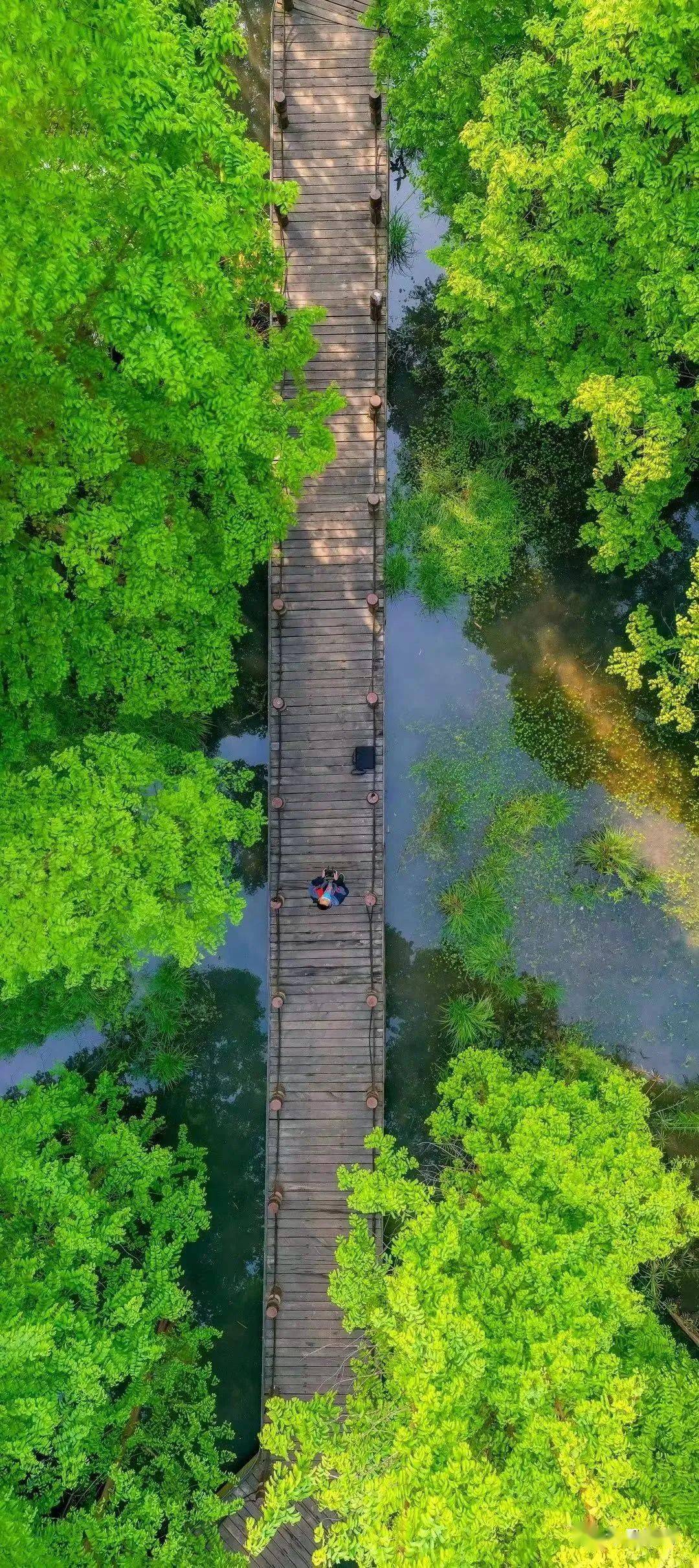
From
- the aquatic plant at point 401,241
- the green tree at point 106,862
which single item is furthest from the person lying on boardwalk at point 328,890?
the aquatic plant at point 401,241

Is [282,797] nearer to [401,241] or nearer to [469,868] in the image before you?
[469,868]

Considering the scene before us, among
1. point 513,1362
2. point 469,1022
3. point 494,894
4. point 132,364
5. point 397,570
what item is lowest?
point 513,1362

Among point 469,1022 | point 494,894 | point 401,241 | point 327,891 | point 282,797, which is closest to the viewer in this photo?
point 327,891

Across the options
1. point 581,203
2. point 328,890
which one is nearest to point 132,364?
point 581,203

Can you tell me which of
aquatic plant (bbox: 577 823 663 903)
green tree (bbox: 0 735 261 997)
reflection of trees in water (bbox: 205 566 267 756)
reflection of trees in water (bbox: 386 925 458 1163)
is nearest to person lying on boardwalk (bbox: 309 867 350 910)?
reflection of trees in water (bbox: 386 925 458 1163)

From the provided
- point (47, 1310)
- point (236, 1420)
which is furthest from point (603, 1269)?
point (236, 1420)
